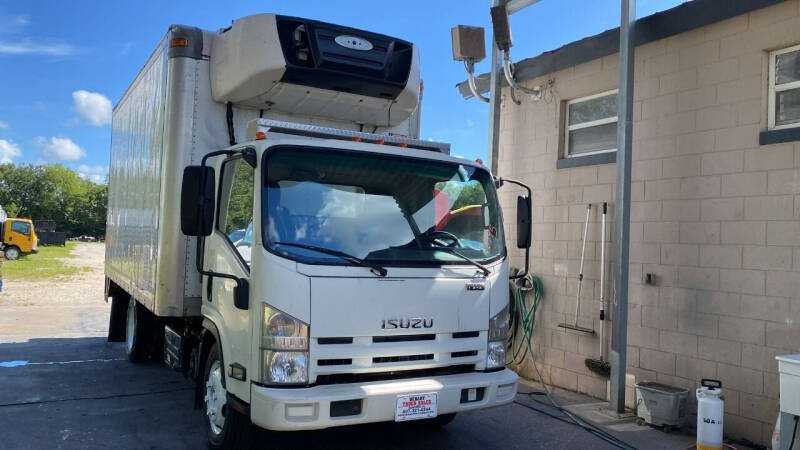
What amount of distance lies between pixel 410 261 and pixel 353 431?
1.99 meters

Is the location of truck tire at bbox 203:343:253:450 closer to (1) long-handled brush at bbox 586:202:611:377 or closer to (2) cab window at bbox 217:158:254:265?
(2) cab window at bbox 217:158:254:265

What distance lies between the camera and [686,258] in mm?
5812

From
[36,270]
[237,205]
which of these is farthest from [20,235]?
[237,205]

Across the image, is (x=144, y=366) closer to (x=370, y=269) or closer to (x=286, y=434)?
(x=286, y=434)

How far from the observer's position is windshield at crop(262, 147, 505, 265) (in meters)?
3.83

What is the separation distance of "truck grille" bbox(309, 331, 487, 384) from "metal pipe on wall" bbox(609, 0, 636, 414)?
7.91ft

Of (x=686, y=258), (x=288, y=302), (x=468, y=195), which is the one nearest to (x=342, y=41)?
(x=468, y=195)

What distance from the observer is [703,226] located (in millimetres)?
→ 5684

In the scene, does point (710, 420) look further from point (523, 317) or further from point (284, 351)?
point (284, 351)

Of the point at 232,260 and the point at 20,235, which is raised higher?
the point at 232,260

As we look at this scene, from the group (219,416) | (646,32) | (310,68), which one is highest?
(646,32)

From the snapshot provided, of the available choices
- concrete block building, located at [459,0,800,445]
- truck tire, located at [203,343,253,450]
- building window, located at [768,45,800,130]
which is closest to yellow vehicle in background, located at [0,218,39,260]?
truck tire, located at [203,343,253,450]

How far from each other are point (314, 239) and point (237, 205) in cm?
78

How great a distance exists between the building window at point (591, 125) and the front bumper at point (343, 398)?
402cm
